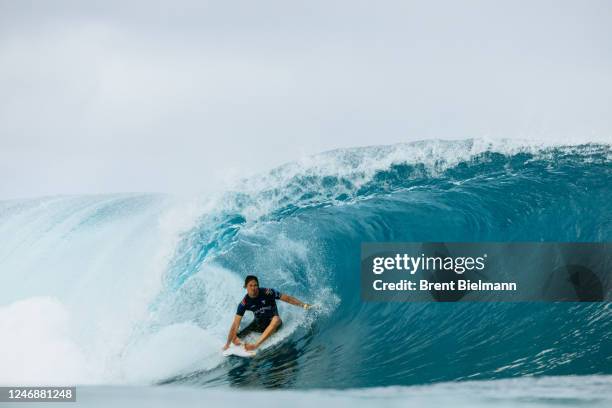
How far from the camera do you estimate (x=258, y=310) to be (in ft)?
16.2

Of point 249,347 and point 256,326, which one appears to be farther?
point 256,326

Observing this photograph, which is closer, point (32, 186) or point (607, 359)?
point (607, 359)

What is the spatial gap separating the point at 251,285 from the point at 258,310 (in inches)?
8.7

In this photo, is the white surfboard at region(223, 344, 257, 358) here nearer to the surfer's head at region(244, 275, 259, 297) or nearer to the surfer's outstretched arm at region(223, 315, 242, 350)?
the surfer's outstretched arm at region(223, 315, 242, 350)

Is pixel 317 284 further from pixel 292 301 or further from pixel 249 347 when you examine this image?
pixel 249 347

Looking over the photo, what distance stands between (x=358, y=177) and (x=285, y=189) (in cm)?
68

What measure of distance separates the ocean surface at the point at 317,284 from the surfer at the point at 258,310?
0.39 feet

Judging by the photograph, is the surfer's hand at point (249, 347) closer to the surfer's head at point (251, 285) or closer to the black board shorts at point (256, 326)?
the black board shorts at point (256, 326)

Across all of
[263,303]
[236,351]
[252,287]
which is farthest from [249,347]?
[252,287]

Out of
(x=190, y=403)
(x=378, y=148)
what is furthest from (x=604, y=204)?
(x=190, y=403)

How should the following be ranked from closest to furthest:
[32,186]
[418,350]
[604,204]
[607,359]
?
[607,359]
[418,350]
[604,204]
[32,186]

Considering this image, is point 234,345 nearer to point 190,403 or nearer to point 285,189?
point 190,403

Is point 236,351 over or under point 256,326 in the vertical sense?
under

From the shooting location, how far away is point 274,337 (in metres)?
5.01
